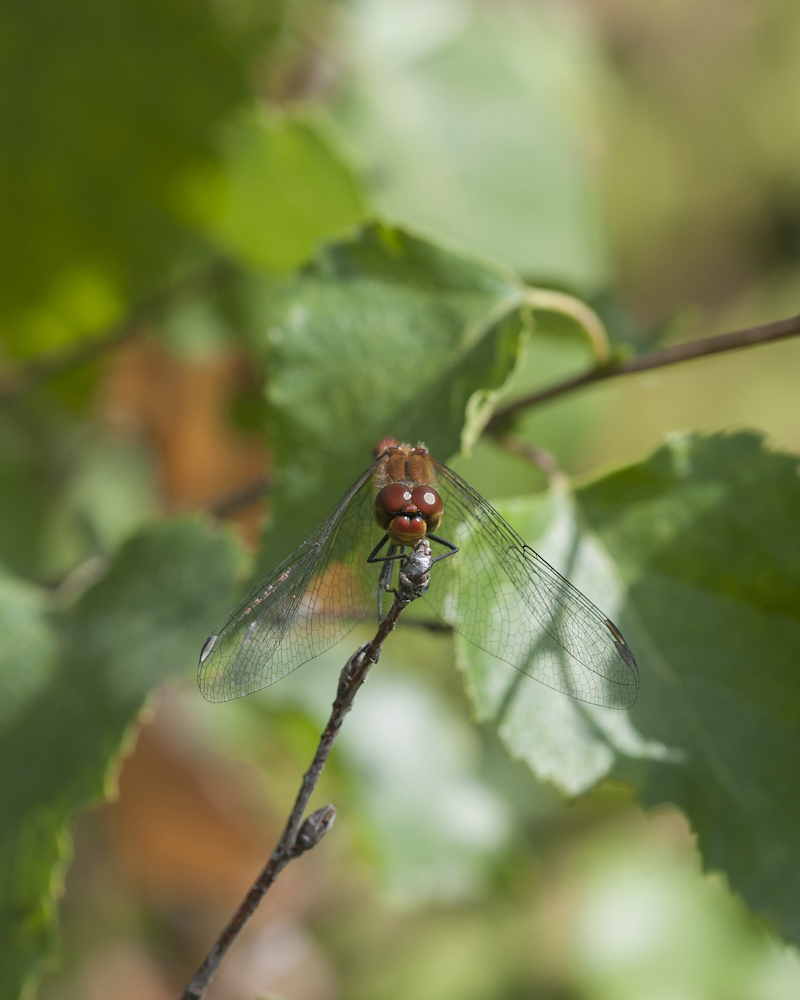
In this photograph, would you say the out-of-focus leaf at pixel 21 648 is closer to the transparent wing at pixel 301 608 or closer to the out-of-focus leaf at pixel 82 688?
the out-of-focus leaf at pixel 82 688

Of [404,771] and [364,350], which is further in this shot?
[404,771]

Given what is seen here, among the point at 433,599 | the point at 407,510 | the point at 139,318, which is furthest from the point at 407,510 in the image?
the point at 139,318

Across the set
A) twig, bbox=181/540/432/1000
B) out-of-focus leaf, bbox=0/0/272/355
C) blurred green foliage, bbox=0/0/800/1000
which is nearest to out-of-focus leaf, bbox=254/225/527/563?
blurred green foliage, bbox=0/0/800/1000

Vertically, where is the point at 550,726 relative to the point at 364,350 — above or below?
below

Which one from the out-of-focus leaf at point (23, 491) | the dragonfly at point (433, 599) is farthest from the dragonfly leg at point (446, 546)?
the out-of-focus leaf at point (23, 491)

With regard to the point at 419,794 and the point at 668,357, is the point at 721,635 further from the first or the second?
the point at 419,794

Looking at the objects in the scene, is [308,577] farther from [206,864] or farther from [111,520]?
[206,864]
